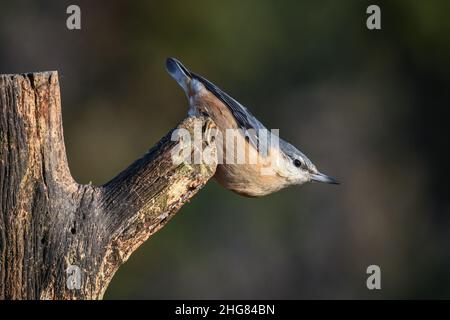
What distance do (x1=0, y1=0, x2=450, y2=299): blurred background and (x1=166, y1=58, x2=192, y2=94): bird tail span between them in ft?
13.7

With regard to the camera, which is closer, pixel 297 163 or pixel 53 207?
pixel 53 207

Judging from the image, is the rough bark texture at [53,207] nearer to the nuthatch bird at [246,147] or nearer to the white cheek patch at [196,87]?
the nuthatch bird at [246,147]

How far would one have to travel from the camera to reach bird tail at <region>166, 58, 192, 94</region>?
477cm

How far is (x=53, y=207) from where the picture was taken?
298cm

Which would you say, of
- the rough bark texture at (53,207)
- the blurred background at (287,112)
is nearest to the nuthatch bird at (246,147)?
the rough bark texture at (53,207)

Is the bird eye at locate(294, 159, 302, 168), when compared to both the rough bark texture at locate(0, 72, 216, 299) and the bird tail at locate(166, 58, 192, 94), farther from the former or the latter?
the rough bark texture at locate(0, 72, 216, 299)

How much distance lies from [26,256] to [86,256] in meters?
0.24

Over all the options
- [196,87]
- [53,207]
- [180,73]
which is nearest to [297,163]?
[196,87]

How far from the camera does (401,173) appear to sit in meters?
9.52

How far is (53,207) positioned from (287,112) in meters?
6.64

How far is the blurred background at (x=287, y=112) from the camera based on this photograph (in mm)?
8852

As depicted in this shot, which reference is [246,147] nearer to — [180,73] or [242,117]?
[242,117]

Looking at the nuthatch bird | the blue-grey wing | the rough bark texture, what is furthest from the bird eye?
the rough bark texture
